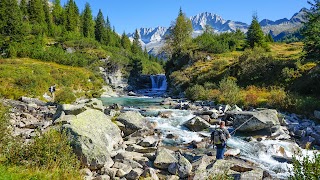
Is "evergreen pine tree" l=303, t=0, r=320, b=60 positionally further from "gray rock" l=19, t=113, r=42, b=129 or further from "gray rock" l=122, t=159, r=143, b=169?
"gray rock" l=19, t=113, r=42, b=129

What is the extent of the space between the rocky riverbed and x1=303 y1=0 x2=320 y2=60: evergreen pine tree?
10292 millimetres

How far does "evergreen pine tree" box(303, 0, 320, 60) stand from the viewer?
28309 mm

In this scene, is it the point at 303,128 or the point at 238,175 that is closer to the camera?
the point at 238,175

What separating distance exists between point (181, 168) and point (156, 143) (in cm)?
502

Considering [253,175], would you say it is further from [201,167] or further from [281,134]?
[281,134]

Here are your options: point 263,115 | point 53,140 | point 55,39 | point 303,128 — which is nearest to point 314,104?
point 303,128

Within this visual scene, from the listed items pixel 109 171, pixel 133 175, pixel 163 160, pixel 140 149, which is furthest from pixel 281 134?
pixel 109 171

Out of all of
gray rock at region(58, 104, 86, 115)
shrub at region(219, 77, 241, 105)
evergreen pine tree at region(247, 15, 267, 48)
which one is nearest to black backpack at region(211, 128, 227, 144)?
gray rock at region(58, 104, 86, 115)

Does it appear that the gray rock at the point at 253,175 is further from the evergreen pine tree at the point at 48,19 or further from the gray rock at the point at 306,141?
the evergreen pine tree at the point at 48,19

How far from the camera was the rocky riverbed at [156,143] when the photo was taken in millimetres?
10430

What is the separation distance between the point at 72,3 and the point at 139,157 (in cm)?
11301

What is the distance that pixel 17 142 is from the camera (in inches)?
374

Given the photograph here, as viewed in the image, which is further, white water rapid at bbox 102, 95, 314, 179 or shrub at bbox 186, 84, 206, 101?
shrub at bbox 186, 84, 206, 101

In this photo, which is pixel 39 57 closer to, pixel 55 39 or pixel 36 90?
pixel 55 39
